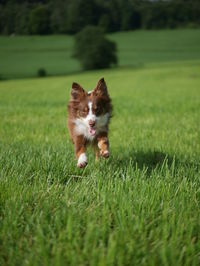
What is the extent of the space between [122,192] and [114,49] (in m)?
74.0

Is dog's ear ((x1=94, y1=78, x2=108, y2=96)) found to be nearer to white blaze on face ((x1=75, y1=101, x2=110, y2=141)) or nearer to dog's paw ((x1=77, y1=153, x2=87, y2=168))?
white blaze on face ((x1=75, y1=101, x2=110, y2=141))

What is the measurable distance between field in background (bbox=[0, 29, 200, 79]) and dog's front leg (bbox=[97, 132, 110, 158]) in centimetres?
5887

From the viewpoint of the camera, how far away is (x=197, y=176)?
3.91 metres

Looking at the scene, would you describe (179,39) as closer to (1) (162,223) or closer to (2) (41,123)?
(2) (41,123)

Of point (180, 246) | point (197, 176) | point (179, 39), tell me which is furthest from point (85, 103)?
point (179, 39)

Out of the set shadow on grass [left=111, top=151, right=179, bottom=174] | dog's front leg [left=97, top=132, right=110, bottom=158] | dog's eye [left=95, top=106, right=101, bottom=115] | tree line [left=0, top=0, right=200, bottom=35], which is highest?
tree line [left=0, top=0, right=200, bottom=35]

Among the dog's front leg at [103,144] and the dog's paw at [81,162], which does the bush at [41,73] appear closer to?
the dog's front leg at [103,144]

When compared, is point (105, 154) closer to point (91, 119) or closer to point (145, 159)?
point (91, 119)

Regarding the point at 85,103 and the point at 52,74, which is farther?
the point at 52,74

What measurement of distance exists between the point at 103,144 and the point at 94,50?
6974 cm

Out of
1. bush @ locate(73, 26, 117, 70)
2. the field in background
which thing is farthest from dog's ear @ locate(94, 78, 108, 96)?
bush @ locate(73, 26, 117, 70)

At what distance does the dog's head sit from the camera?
4.93 m

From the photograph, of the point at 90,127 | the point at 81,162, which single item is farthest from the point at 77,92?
the point at 81,162

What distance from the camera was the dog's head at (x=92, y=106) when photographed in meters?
4.93
